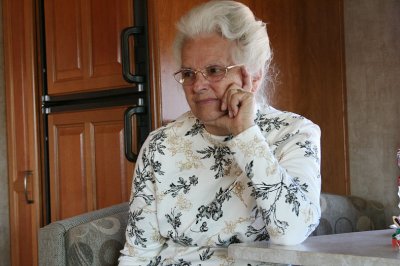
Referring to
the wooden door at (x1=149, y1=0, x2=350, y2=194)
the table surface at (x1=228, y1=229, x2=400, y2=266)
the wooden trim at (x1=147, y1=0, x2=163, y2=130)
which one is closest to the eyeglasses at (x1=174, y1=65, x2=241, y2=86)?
the table surface at (x1=228, y1=229, x2=400, y2=266)

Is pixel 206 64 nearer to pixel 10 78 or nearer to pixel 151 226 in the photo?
pixel 151 226

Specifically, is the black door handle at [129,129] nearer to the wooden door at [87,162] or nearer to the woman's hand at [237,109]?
the wooden door at [87,162]

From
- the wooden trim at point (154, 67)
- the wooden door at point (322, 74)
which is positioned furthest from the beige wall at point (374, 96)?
the wooden trim at point (154, 67)

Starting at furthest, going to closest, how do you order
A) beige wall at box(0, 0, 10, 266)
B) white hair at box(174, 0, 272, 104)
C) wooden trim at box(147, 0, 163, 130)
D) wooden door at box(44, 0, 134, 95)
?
1. beige wall at box(0, 0, 10, 266)
2. wooden door at box(44, 0, 134, 95)
3. wooden trim at box(147, 0, 163, 130)
4. white hair at box(174, 0, 272, 104)

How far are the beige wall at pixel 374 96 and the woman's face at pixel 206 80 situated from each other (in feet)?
4.68

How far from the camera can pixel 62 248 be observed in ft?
5.84

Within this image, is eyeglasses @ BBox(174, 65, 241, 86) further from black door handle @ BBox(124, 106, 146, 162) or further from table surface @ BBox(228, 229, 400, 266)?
black door handle @ BBox(124, 106, 146, 162)

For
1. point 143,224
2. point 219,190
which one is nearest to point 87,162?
point 143,224

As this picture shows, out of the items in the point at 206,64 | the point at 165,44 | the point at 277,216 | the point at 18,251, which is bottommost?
the point at 18,251

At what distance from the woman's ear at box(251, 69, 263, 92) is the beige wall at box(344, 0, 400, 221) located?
1.33m

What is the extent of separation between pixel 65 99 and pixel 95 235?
1.16 metres

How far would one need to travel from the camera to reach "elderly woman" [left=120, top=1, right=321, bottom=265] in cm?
151

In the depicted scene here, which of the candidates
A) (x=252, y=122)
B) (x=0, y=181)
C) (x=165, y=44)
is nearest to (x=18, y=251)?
(x=0, y=181)

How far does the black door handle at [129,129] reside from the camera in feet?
8.09
